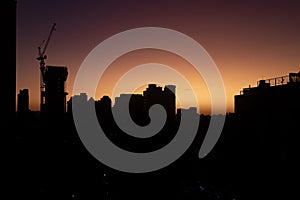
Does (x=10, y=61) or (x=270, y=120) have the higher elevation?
(x=10, y=61)

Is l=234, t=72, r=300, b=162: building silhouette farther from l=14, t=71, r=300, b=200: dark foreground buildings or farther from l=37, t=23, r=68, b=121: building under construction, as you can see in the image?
l=37, t=23, r=68, b=121: building under construction

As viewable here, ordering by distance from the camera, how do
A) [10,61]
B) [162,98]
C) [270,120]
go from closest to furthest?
[270,120] → [10,61] → [162,98]

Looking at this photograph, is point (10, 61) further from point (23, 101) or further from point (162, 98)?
point (23, 101)

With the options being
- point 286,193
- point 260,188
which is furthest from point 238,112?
point 286,193

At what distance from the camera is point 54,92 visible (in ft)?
406

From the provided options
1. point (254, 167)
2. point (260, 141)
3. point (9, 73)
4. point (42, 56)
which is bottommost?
point (254, 167)

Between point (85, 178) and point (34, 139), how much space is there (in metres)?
52.3

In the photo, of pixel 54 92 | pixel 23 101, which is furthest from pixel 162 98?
pixel 23 101

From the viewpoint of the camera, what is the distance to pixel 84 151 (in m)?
76.1

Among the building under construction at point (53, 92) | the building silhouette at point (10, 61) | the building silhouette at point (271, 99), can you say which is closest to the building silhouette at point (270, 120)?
the building silhouette at point (271, 99)

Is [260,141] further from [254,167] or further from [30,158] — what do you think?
[30,158]

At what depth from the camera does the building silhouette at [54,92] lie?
12075cm

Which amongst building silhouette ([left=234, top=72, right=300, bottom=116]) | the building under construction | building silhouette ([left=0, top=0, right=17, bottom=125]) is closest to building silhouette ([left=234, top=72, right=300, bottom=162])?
building silhouette ([left=234, top=72, right=300, bottom=116])

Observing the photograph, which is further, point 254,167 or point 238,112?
point 238,112
